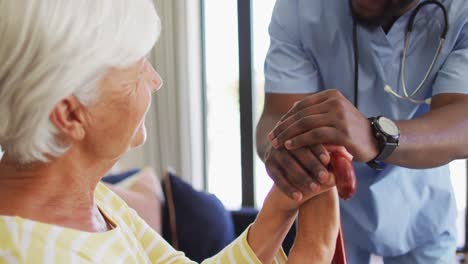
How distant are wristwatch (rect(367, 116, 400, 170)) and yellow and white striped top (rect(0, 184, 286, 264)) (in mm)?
269

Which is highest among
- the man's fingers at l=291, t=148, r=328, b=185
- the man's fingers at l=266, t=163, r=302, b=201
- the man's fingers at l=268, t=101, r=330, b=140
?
the man's fingers at l=268, t=101, r=330, b=140

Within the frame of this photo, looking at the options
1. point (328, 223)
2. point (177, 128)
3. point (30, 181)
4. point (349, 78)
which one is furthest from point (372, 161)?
point (177, 128)

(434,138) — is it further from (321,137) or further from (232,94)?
(232,94)

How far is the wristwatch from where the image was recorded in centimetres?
106

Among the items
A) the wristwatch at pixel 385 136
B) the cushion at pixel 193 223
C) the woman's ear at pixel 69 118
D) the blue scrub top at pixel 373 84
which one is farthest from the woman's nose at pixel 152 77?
the cushion at pixel 193 223

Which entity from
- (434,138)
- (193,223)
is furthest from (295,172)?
(193,223)

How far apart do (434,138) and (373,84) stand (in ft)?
1.03

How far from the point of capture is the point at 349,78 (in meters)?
1.45

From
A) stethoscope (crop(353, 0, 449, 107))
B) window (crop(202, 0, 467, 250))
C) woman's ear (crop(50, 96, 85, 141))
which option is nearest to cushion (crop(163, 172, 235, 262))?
window (crop(202, 0, 467, 250))

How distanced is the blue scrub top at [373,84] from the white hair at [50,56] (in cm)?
69

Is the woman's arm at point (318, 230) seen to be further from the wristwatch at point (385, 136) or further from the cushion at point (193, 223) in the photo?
the cushion at point (193, 223)

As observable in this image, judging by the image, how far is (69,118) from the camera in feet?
2.76

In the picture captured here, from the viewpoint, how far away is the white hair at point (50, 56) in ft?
2.56

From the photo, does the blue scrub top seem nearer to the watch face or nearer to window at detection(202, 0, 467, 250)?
the watch face
